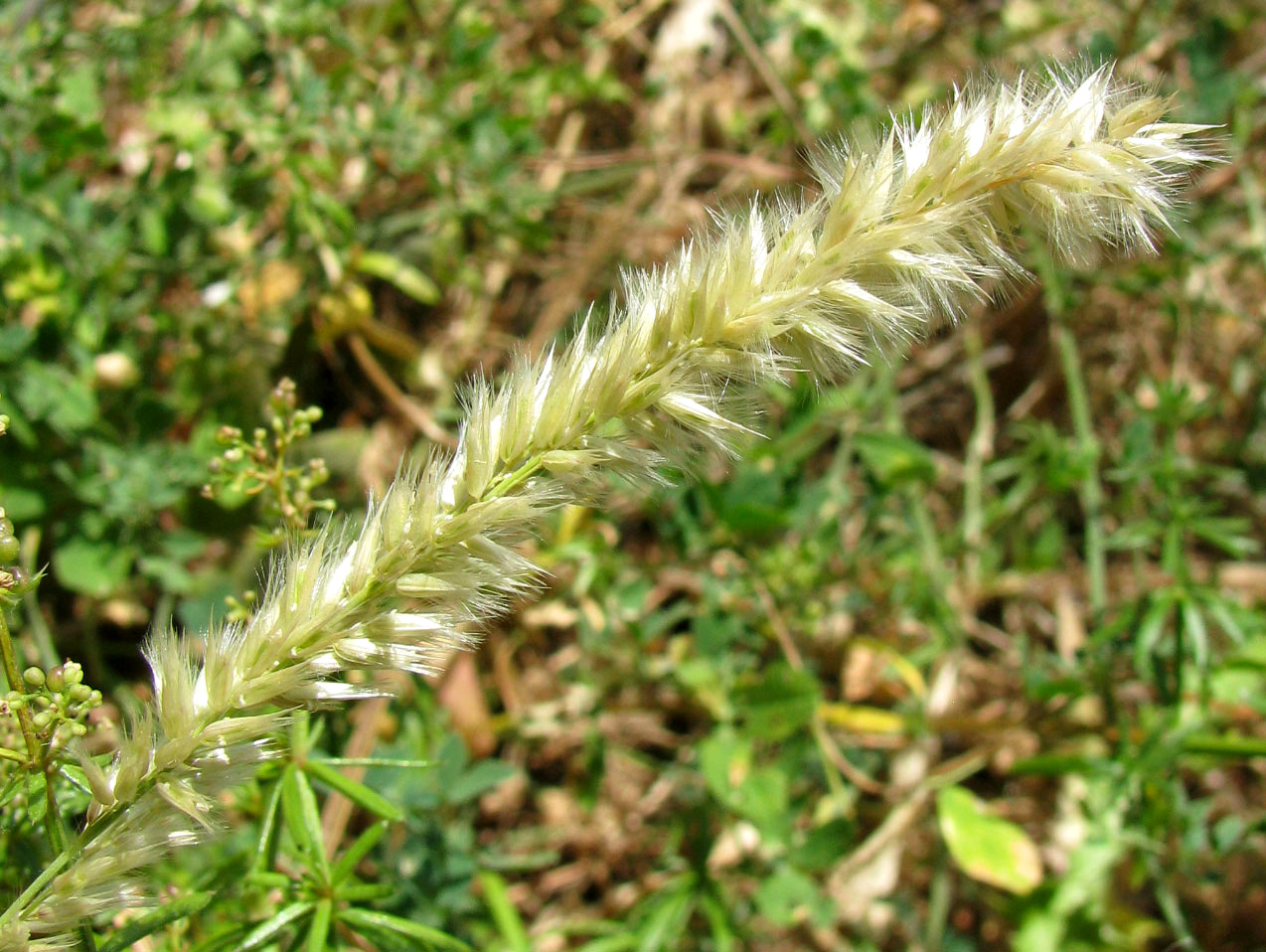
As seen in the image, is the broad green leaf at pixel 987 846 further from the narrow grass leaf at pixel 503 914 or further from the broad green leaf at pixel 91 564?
the broad green leaf at pixel 91 564

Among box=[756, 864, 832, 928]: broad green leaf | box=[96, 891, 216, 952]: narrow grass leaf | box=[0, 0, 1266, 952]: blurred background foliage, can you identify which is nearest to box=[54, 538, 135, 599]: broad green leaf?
box=[0, 0, 1266, 952]: blurred background foliage

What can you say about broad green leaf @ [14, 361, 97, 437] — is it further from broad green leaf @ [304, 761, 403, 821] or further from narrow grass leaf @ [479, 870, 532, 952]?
narrow grass leaf @ [479, 870, 532, 952]

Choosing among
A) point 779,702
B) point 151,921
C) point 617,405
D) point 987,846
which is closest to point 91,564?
point 151,921

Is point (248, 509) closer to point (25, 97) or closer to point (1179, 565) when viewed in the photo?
point (25, 97)

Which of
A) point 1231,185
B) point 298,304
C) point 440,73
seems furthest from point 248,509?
point 1231,185

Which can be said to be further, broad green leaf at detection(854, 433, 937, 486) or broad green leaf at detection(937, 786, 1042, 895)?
broad green leaf at detection(854, 433, 937, 486)

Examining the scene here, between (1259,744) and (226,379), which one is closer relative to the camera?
(1259,744)
